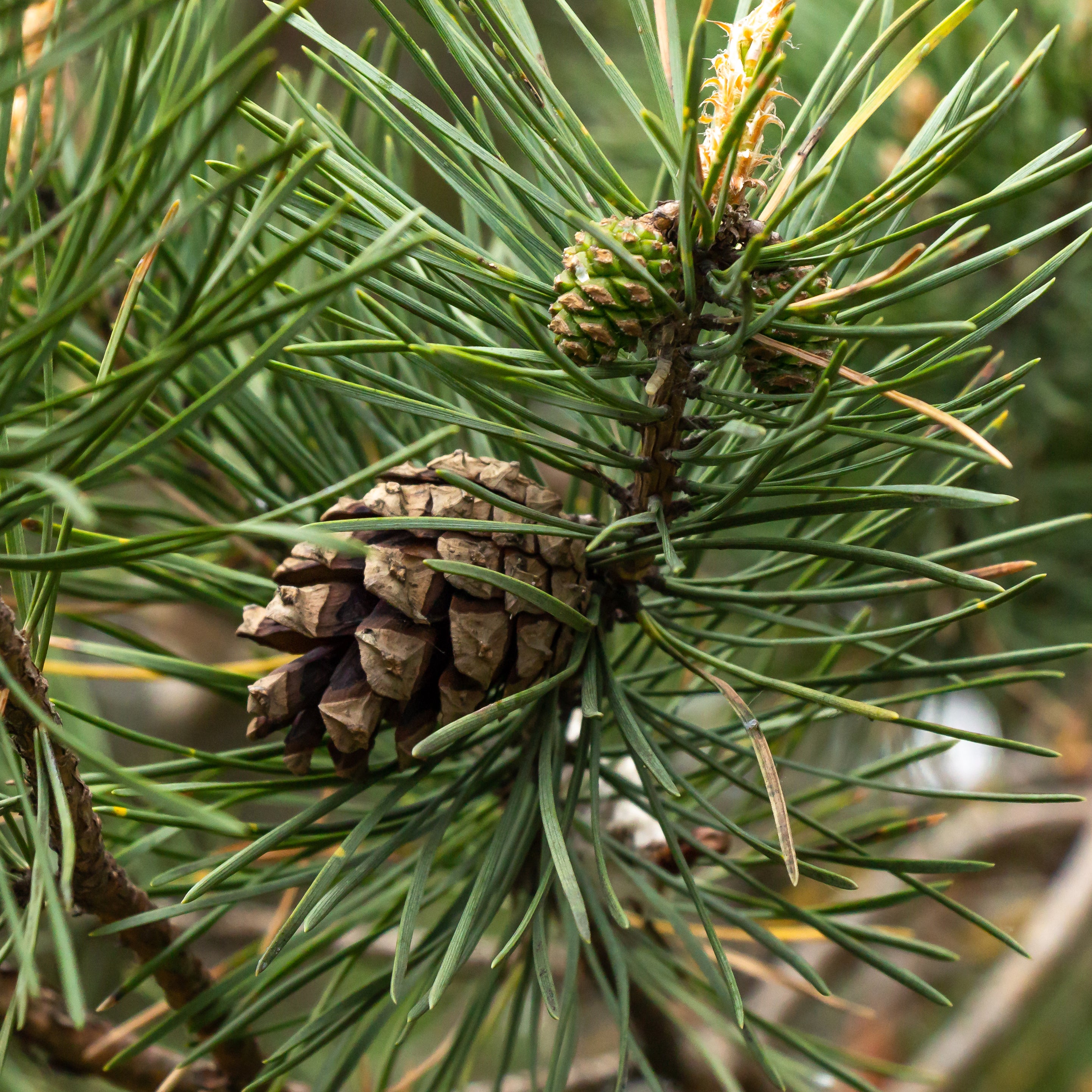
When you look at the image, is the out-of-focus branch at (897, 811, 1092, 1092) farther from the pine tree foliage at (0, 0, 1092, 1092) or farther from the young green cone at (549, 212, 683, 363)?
the young green cone at (549, 212, 683, 363)

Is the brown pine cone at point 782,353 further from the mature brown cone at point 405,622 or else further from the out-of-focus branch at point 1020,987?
the out-of-focus branch at point 1020,987

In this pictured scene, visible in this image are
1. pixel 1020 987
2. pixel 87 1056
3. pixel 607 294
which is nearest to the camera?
pixel 607 294

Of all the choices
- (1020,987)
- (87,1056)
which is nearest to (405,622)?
(87,1056)

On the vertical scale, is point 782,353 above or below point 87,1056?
above

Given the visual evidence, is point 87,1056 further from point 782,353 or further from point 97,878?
point 782,353

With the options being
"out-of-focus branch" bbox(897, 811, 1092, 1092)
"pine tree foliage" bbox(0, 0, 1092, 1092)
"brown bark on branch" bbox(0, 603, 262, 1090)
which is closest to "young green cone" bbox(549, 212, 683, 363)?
"pine tree foliage" bbox(0, 0, 1092, 1092)

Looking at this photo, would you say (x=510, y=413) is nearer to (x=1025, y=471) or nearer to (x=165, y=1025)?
(x=165, y=1025)
